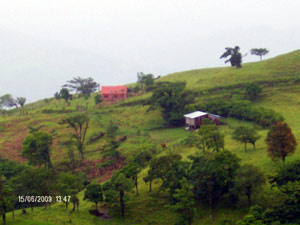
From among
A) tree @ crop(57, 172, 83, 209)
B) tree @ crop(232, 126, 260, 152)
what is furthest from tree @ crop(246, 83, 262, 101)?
tree @ crop(57, 172, 83, 209)

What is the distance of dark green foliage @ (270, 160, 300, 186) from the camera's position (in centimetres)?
2706

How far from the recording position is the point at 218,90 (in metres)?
78.7

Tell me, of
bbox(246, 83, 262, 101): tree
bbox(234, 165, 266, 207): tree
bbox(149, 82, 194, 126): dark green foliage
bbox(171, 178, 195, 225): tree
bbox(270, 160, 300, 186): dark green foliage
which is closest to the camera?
bbox(171, 178, 195, 225): tree

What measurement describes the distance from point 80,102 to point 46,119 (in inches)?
670

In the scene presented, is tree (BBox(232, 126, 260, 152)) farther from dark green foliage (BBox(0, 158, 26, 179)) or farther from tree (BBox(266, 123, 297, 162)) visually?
dark green foliage (BBox(0, 158, 26, 179))

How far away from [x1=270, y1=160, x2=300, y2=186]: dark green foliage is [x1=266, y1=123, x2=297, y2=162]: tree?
5.19m

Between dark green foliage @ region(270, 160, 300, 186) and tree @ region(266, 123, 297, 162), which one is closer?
dark green foliage @ region(270, 160, 300, 186)

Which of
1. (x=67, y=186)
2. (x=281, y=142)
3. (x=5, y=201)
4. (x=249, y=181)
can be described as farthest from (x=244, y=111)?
(x=5, y=201)

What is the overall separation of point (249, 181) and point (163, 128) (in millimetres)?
37669

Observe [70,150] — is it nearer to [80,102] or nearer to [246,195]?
[246,195]

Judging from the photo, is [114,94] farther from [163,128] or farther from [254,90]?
[254,90]

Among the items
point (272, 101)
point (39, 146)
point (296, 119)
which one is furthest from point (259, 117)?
point (39, 146)

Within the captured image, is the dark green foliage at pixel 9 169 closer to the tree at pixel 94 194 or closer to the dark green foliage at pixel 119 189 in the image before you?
the tree at pixel 94 194

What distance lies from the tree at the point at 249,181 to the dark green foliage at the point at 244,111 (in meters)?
28.1
